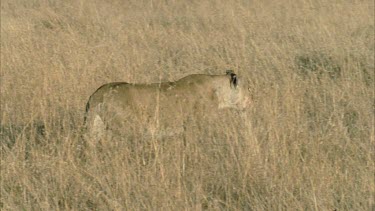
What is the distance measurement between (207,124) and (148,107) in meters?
0.45

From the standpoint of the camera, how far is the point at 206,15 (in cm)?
1051

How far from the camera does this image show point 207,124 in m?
4.56

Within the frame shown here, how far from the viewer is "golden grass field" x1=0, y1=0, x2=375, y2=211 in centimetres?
355

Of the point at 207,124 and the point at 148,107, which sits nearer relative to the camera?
the point at 148,107

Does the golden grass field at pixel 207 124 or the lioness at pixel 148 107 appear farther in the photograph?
the lioness at pixel 148 107

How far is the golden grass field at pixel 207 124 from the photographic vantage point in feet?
11.6

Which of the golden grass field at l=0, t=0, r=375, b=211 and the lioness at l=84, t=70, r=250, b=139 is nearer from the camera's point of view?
the golden grass field at l=0, t=0, r=375, b=211

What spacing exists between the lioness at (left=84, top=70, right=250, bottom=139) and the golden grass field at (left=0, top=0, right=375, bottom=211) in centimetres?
17

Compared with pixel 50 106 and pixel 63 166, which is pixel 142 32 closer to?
pixel 50 106

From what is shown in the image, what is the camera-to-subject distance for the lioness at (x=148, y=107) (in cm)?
434

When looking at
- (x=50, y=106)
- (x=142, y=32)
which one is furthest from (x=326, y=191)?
(x=142, y=32)

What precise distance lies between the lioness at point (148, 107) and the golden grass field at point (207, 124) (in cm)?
17

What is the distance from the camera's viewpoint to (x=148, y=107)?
4.46 metres

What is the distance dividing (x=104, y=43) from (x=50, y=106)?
101 inches
